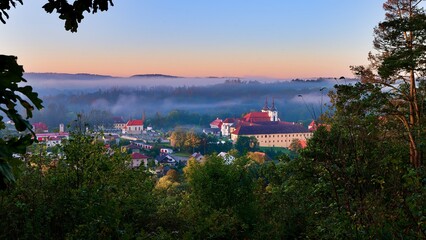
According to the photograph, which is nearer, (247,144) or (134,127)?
(247,144)

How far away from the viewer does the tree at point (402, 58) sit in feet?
39.3

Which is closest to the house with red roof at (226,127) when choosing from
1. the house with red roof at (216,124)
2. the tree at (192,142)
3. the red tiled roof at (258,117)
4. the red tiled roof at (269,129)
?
the red tiled roof at (258,117)

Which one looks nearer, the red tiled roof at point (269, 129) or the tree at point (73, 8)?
the tree at point (73, 8)

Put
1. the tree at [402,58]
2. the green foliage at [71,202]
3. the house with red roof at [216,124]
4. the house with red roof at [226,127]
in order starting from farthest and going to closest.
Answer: the house with red roof at [216,124] < the house with red roof at [226,127] < the tree at [402,58] < the green foliage at [71,202]

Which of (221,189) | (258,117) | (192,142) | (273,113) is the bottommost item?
(192,142)

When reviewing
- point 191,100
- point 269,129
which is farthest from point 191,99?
point 269,129

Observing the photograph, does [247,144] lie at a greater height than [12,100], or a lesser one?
lesser

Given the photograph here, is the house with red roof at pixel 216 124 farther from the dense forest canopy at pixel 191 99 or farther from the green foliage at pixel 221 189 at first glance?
the green foliage at pixel 221 189

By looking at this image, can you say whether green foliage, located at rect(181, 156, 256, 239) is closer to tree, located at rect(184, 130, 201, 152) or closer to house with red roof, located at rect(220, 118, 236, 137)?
tree, located at rect(184, 130, 201, 152)

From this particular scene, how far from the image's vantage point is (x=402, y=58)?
40.1ft

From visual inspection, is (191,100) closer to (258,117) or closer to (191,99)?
(191,99)

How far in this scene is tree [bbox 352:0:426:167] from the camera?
472 inches

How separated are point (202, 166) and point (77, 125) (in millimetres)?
4053

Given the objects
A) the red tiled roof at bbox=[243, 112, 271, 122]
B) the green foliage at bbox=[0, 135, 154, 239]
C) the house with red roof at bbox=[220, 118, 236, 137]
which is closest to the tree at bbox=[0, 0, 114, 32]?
the green foliage at bbox=[0, 135, 154, 239]
